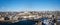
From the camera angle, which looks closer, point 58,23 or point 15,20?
point 58,23

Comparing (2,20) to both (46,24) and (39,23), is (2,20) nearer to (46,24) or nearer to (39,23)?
(39,23)

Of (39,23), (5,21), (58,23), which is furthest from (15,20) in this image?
(58,23)

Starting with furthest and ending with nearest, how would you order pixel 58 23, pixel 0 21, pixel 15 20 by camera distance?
pixel 15 20
pixel 0 21
pixel 58 23

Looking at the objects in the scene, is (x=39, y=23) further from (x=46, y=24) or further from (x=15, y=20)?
(x=15, y=20)

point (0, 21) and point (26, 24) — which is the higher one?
point (0, 21)

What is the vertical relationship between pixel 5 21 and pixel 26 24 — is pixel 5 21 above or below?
above

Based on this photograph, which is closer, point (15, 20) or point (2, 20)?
point (2, 20)

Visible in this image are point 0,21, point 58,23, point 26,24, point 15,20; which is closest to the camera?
point 58,23

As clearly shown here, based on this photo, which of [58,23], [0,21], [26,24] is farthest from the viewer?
[26,24]

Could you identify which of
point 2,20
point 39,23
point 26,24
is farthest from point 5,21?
point 26,24
